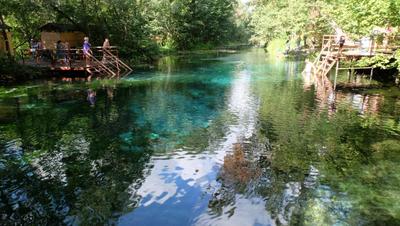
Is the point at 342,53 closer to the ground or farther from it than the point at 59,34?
closer to the ground

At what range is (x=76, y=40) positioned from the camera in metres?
36.1

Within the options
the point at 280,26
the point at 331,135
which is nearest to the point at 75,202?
the point at 331,135

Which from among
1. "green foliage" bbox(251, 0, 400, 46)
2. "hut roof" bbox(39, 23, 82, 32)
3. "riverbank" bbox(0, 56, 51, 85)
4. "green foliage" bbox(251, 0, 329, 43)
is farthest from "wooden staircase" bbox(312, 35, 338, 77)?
"hut roof" bbox(39, 23, 82, 32)

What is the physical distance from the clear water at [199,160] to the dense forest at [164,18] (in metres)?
5.37

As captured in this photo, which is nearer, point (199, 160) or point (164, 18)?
point (199, 160)

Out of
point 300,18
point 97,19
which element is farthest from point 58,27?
point 300,18

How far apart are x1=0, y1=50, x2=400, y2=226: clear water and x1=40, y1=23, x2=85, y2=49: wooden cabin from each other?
14.5 m

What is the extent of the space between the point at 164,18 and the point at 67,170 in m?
48.7

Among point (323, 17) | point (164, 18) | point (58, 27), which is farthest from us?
point (164, 18)

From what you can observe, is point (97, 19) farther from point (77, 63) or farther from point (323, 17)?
point (323, 17)

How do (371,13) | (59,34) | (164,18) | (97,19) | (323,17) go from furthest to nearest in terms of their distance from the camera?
(164,18) < (323,17) < (97,19) < (59,34) < (371,13)

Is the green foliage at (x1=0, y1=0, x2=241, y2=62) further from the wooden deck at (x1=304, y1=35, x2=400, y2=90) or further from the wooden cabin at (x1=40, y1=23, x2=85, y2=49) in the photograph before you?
the wooden deck at (x1=304, y1=35, x2=400, y2=90)

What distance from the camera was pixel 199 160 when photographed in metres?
11.1

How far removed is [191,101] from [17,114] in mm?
8426
